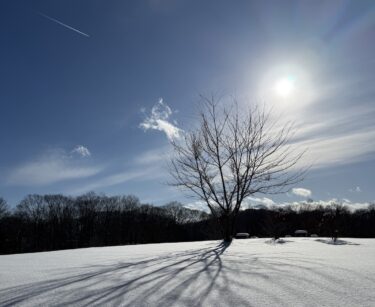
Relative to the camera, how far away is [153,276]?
14.0 ft

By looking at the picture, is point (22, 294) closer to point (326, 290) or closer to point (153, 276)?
point (153, 276)

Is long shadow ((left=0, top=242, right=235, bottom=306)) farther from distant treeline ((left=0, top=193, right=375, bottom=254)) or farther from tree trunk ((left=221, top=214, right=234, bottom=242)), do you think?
distant treeline ((left=0, top=193, right=375, bottom=254))

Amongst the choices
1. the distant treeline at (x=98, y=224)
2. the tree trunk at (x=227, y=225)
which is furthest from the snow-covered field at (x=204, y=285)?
the distant treeline at (x=98, y=224)

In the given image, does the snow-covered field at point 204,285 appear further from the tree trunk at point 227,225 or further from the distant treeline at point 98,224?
the distant treeline at point 98,224

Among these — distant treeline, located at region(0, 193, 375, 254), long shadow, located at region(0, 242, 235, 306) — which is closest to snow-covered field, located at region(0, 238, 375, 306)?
long shadow, located at region(0, 242, 235, 306)

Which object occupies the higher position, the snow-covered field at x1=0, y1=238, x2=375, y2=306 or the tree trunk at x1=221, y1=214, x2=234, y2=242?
the tree trunk at x1=221, y1=214, x2=234, y2=242

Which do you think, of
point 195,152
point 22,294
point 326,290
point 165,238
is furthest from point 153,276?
point 165,238

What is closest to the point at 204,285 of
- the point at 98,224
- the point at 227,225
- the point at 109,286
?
the point at 109,286

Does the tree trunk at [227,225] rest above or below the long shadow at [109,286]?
above

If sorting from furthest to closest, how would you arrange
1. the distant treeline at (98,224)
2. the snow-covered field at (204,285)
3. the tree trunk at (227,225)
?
the distant treeline at (98,224) < the tree trunk at (227,225) < the snow-covered field at (204,285)

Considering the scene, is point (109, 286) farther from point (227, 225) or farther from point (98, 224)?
point (98, 224)

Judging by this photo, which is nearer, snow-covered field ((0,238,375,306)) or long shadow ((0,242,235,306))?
snow-covered field ((0,238,375,306))

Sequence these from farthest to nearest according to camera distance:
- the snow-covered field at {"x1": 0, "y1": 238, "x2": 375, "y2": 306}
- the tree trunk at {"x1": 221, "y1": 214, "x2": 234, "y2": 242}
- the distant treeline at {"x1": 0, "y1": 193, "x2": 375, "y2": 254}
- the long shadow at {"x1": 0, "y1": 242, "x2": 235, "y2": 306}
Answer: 1. the distant treeline at {"x1": 0, "y1": 193, "x2": 375, "y2": 254}
2. the tree trunk at {"x1": 221, "y1": 214, "x2": 234, "y2": 242}
3. the long shadow at {"x1": 0, "y1": 242, "x2": 235, "y2": 306}
4. the snow-covered field at {"x1": 0, "y1": 238, "x2": 375, "y2": 306}

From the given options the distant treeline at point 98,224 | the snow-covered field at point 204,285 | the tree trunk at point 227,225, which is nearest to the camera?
the snow-covered field at point 204,285
